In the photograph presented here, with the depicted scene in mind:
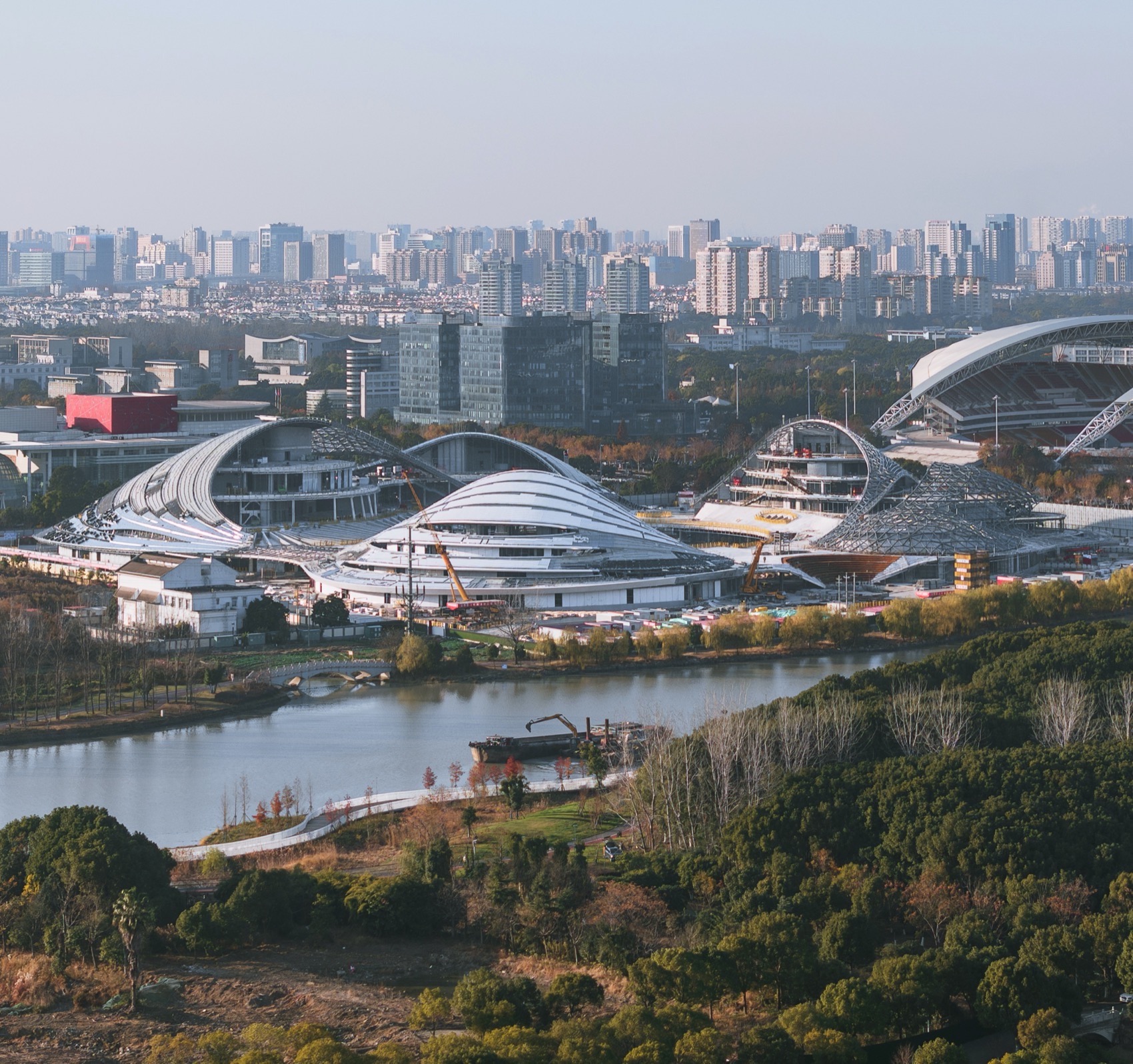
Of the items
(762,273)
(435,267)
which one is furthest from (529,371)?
(435,267)

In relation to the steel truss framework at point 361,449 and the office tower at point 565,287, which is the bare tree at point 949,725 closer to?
the steel truss framework at point 361,449

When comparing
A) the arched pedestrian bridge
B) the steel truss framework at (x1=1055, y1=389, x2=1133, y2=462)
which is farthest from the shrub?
the steel truss framework at (x1=1055, y1=389, x2=1133, y2=462)

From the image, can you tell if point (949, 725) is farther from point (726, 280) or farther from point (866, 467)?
point (726, 280)

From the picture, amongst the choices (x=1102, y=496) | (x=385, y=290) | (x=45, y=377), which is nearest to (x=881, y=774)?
(x=1102, y=496)

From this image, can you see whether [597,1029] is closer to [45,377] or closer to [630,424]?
[630,424]

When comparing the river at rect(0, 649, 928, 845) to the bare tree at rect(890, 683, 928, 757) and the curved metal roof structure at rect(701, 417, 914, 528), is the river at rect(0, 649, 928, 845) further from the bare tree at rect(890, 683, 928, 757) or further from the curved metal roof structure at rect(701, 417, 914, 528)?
the curved metal roof structure at rect(701, 417, 914, 528)
